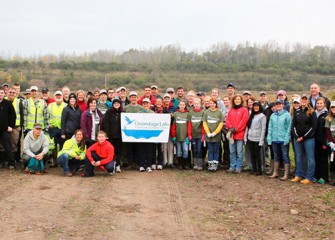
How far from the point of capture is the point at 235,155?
10.4 meters

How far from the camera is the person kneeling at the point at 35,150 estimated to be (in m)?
9.67

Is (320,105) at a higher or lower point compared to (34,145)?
higher

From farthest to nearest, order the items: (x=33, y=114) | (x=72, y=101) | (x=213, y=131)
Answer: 1. (x=33, y=114)
2. (x=213, y=131)
3. (x=72, y=101)

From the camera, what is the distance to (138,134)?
1048 cm

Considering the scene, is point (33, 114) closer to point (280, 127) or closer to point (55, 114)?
point (55, 114)

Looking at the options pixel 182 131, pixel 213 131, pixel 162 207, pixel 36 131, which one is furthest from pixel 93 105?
pixel 162 207

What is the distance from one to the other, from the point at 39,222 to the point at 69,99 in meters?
4.96

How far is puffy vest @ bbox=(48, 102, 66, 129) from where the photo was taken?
10.5 meters

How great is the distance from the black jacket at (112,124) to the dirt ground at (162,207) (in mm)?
1170

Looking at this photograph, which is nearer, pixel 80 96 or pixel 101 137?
pixel 101 137

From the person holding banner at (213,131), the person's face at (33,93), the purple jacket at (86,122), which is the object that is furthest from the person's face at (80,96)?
the person holding banner at (213,131)

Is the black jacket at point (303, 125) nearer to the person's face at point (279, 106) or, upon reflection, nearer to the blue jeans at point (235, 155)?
the person's face at point (279, 106)

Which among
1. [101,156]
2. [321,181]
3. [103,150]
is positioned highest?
[103,150]

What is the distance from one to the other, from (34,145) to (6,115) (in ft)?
3.64
